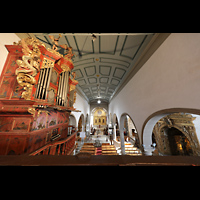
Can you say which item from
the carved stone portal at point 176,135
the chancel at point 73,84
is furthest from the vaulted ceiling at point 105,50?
the carved stone portal at point 176,135

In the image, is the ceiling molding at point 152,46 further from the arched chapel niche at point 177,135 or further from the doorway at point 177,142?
the doorway at point 177,142

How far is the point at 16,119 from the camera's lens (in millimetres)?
2184

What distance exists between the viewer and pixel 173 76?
2.54m

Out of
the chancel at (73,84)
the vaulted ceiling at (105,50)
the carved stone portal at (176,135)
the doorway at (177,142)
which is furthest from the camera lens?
the doorway at (177,142)

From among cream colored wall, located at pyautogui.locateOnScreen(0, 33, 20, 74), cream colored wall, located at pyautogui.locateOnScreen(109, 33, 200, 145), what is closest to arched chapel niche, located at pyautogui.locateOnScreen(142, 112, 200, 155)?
cream colored wall, located at pyautogui.locateOnScreen(109, 33, 200, 145)

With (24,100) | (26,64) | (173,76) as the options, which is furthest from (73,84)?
(173,76)

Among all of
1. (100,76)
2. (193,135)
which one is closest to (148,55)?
(100,76)

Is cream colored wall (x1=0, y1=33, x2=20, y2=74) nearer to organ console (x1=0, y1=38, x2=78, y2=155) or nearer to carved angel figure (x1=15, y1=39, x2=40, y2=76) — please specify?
organ console (x1=0, y1=38, x2=78, y2=155)

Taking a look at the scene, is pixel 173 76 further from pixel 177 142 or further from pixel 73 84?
pixel 177 142

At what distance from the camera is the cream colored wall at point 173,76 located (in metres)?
2.05

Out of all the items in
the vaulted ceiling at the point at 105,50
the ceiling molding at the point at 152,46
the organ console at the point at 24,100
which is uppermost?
the vaulted ceiling at the point at 105,50

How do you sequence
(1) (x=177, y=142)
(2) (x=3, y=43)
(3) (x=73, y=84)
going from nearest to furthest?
(2) (x=3, y=43), (3) (x=73, y=84), (1) (x=177, y=142)
